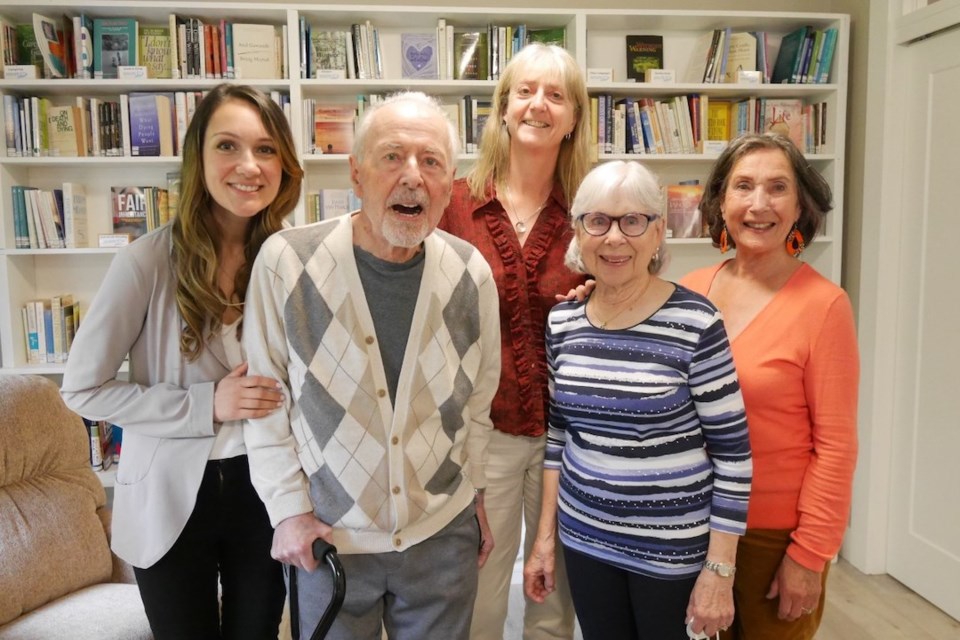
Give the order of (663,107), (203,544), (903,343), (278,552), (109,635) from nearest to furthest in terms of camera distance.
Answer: (278,552), (203,544), (109,635), (903,343), (663,107)

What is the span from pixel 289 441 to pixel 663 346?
741mm

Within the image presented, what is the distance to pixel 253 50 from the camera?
310 centimetres

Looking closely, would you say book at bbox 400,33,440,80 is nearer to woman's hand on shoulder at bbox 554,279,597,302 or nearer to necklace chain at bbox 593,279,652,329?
woman's hand on shoulder at bbox 554,279,597,302

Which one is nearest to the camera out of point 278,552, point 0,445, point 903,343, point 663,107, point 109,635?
point 278,552

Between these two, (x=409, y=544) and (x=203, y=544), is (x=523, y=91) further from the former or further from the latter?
(x=203, y=544)

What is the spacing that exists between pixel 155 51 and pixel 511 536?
A: 105 inches

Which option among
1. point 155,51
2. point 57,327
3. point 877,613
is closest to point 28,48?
point 155,51

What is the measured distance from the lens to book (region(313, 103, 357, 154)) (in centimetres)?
320

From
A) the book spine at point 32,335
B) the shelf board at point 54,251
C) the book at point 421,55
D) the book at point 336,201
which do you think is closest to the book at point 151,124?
the shelf board at point 54,251

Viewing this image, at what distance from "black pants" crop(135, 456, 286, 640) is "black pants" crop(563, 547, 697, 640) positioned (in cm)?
66

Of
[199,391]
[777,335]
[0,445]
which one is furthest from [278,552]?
[0,445]

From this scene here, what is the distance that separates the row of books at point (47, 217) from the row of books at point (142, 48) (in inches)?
20.0

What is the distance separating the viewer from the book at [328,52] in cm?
314

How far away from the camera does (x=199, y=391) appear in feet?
4.58
